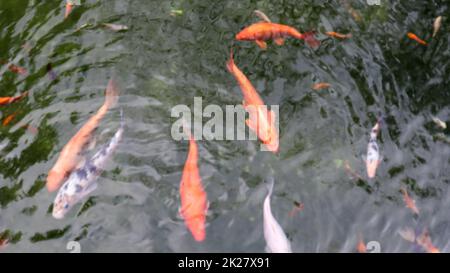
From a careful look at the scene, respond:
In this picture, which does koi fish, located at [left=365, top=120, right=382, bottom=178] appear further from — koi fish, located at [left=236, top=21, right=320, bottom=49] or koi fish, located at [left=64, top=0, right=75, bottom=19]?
koi fish, located at [left=64, top=0, right=75, bottom=19]

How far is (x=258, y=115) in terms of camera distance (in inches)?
177

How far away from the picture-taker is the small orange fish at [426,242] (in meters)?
3.94

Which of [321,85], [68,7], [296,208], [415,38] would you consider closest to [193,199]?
[296,208]

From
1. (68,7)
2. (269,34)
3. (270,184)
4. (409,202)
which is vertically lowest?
(409,202)

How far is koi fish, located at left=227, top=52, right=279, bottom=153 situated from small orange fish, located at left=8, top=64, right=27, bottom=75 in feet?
6.50

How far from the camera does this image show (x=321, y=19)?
17.3 feet

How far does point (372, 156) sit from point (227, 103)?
1.36 meters

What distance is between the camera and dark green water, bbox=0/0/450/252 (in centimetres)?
400

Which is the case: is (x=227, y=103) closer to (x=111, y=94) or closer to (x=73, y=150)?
(x=111, y=94)

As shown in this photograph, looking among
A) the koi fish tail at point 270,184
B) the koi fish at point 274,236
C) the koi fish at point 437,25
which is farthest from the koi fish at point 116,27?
the koi fish at point 437,25

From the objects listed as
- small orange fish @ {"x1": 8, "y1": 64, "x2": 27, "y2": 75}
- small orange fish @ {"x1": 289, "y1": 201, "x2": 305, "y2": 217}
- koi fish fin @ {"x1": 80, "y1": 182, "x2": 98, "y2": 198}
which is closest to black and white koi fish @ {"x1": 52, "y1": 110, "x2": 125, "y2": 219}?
koi fish fin @ {"x1": 80, "y1": 182, "x2": 98, "y2": 198}

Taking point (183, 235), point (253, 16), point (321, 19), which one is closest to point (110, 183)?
point (183, 235)

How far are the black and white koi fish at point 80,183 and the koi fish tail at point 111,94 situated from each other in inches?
19.8
